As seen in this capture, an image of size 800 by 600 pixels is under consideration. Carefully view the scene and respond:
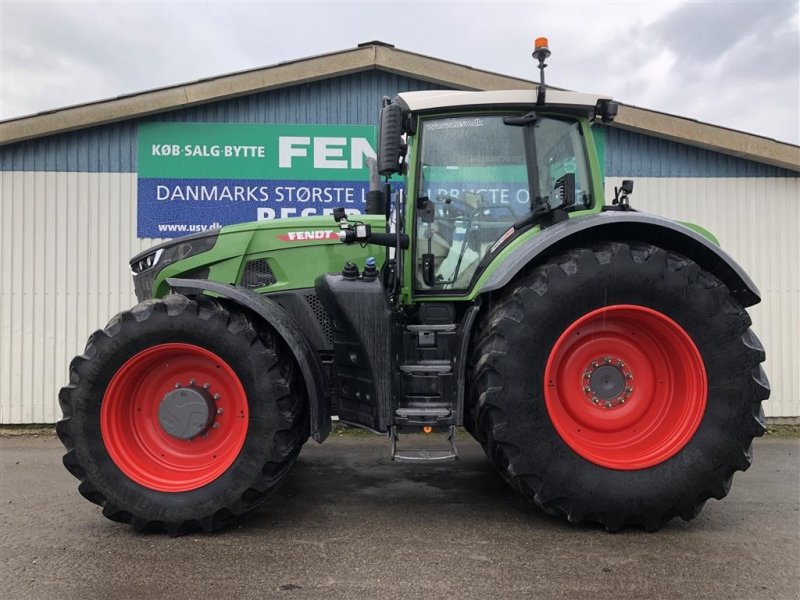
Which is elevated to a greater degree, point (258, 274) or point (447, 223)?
point (447, 223)

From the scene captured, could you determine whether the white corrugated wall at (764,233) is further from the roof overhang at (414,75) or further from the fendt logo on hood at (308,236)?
the fendt logo on hood at (308,236)

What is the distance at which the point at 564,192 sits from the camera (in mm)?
3451

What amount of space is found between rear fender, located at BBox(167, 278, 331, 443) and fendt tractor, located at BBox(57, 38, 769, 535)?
13 mm

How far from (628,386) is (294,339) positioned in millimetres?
1920

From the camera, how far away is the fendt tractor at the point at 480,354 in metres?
3.13

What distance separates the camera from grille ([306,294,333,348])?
402 cm

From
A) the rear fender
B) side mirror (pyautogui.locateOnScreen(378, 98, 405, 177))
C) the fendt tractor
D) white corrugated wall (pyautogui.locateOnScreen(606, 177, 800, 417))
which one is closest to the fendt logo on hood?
the fendt tractor

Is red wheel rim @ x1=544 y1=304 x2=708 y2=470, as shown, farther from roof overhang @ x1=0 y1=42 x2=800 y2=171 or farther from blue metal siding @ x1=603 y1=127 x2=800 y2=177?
roof overhang @ x1=0 y1=42 x2=800 y2=171

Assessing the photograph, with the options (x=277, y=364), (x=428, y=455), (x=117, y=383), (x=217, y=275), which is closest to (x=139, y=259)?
(x=217, y=275)

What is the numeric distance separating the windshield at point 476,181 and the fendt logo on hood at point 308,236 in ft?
2.49

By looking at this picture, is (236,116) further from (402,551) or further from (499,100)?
(402,551)

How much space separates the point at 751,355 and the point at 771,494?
153 cm

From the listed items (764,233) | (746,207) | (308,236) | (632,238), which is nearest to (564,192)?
(632,238)

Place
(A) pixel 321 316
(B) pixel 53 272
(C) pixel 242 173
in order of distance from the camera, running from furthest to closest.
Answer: (C) pixel 242 173 < (B) pixel 53 272 < (A) pixel 321 316
